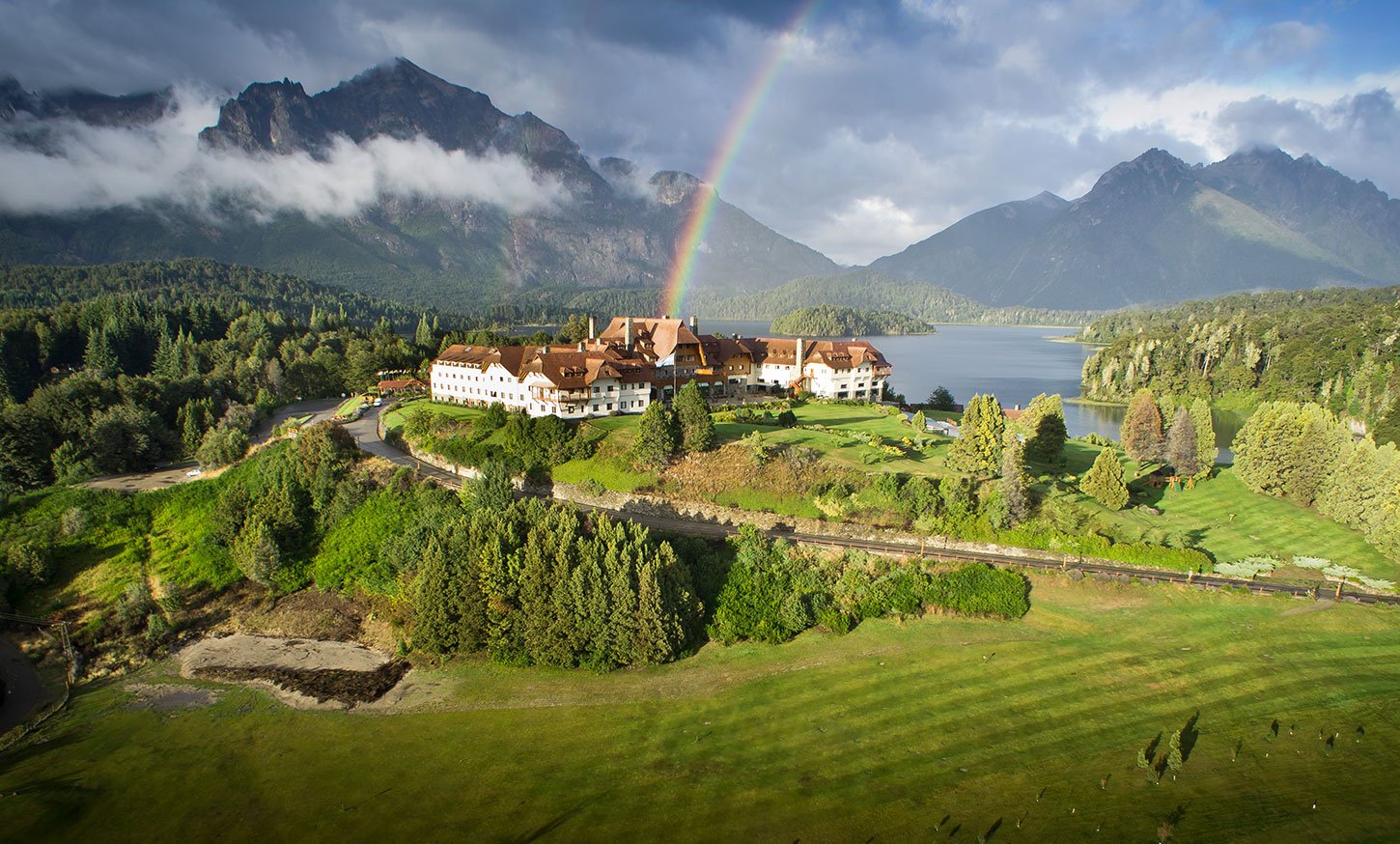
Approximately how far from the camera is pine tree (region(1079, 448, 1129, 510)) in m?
44.9

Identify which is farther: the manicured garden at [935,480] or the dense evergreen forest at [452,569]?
the manicured garden at [935,480]

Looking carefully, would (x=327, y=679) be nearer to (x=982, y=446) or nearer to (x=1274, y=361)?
(x=982, y=446)

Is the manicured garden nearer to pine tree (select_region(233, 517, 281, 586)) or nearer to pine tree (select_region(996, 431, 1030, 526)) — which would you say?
pine tree (select_region(996, 431, 1030, 526))

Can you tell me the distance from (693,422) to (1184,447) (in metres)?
39.1

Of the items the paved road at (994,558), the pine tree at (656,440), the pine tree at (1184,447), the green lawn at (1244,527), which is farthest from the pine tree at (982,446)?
the pine tree at (656,440)

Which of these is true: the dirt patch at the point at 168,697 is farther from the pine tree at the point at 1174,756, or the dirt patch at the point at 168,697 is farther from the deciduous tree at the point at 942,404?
the deciduous tree at the point at 942,404

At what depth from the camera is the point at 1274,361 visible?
410 feet

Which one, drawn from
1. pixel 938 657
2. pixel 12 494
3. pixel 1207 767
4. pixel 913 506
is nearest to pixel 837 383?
pixel 913 506

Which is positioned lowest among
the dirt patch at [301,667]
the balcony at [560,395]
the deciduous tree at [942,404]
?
the dirt patch at [301,667]

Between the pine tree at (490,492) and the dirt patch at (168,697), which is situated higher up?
the pine tree at (490,492)

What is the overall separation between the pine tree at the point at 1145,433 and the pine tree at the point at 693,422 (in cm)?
3935

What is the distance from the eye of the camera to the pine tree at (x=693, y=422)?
49781mm

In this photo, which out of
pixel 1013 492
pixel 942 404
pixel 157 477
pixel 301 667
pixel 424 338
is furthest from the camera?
pixel 424 338

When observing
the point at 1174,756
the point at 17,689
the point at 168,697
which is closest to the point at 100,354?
the point at 17,689
